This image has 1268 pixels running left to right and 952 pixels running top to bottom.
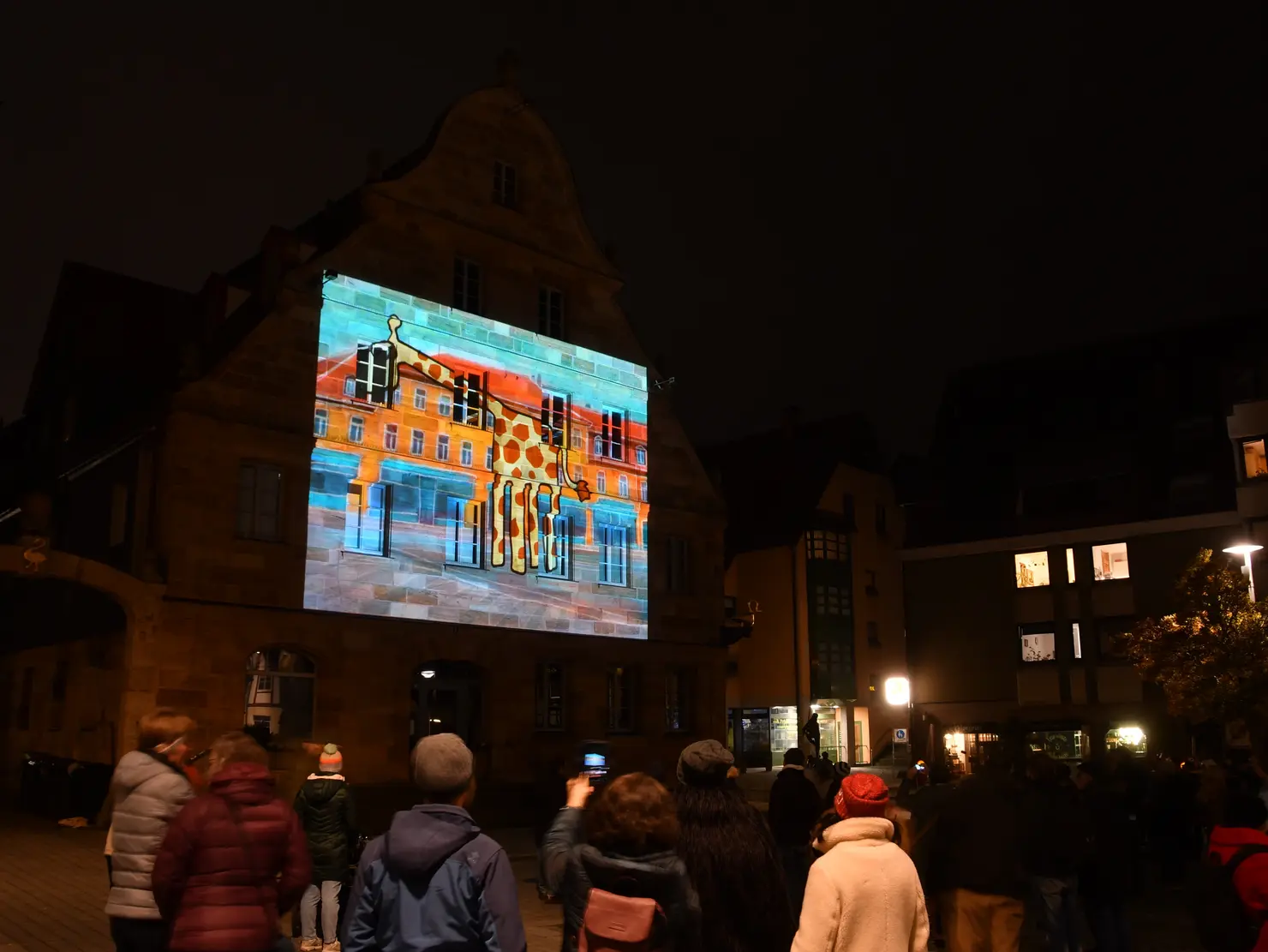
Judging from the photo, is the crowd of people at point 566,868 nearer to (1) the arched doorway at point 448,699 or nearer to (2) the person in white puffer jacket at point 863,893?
(2) the person in white puffer jacket at point 863,893

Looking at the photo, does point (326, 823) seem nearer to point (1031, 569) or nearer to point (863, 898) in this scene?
point (863, 898)

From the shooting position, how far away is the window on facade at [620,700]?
1045 inches

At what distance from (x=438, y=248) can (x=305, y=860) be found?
67.0ft

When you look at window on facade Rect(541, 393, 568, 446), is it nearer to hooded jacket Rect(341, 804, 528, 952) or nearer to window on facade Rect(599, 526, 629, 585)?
window on facade Rect(599, 526, 629, 585)

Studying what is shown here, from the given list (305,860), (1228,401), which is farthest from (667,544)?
(305,860)

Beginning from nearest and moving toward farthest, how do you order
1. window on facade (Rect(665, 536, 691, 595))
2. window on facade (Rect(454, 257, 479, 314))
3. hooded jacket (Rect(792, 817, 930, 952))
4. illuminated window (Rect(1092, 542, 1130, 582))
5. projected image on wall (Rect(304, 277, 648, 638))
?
1. hooded jacket (Rect(792, 817, 930, 952))
2. projected image on wall (Rect(304, 277, 648, 638))
3. window on facade (Rect(454, 257, 479, 314))
4. window on facade (Rect(665, 536, 691, 595))
5. illuminated window (Rect(1092, 542, 1130, 582))

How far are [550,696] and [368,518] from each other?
5.84 metres

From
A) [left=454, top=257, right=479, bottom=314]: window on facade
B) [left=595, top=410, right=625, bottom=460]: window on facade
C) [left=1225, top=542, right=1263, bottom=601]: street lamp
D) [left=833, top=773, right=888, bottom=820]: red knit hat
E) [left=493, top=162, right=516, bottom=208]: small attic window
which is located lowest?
[left=833, top=773, right=888, bottom=820]: red knit hat

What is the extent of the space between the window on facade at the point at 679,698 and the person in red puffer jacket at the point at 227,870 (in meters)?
22.7

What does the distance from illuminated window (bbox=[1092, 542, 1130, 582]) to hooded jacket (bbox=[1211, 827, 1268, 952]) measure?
2982cm

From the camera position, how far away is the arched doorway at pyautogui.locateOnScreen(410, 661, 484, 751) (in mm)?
23469

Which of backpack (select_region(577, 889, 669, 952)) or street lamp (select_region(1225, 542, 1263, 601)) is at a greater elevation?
street lamp (select_region(1225, 542, 1263, 601))

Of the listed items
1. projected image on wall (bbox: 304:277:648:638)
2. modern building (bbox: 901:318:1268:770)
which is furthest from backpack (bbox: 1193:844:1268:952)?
modern building (bbox: 901:318:1268:770)

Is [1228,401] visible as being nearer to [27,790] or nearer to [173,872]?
[27,790]
